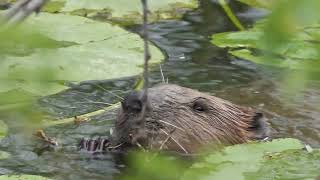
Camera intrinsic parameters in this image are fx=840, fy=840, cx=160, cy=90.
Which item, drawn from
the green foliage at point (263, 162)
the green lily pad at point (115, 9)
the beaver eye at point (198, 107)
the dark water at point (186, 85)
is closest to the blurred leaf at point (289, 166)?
the green foliage at point (263, 162)

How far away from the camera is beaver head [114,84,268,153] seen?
3.44 meters

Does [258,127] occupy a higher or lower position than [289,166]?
lower

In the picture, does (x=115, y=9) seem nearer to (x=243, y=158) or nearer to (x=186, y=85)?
(x=186, y=85)

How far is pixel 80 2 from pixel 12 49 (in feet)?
18.3

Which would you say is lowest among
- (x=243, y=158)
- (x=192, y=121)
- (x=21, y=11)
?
(x=192, y=121)

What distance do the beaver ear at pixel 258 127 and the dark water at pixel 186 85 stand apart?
0.31 ft

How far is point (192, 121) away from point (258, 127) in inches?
16.8

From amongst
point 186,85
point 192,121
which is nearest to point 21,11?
point 192,121

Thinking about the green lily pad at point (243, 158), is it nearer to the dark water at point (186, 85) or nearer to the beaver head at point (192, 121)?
the dark water at point (186, 85)

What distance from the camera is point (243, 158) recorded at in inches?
103

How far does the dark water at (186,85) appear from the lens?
3.81 m

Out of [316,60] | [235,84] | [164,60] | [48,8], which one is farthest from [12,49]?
[48,8]

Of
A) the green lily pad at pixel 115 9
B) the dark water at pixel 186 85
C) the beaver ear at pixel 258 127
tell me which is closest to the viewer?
the dark water at pixel 186 85

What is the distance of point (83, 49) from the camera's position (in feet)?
16.9
